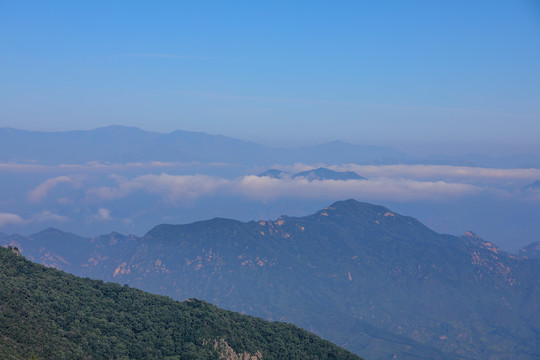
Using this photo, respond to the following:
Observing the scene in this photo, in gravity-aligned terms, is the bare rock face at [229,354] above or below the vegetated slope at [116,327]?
below

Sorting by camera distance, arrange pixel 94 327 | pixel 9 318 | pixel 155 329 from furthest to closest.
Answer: pixel 155 329
pixel 94 327
pixel 9 318

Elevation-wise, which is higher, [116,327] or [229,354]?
[116,327]

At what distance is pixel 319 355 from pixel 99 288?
178ft

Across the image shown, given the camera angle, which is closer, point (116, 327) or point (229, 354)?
point (116, 327)

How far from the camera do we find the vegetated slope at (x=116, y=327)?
92875mm

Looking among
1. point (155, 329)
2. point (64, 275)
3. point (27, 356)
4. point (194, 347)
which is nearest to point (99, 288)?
point (64, 275)

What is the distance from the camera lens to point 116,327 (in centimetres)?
10825

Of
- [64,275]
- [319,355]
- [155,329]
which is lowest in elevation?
[319,355]

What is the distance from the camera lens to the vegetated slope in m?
92.9

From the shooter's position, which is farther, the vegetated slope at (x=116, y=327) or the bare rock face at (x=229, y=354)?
the bare rock face at (x=229, y=354)

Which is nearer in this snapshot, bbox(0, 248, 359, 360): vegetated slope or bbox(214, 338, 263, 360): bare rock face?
bbox(0, 248, 359, 360): vegetated slope

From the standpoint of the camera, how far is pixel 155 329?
113500 mm

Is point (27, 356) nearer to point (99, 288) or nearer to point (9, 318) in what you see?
point (9, 318)

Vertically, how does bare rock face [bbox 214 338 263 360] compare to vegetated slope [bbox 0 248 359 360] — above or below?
below
